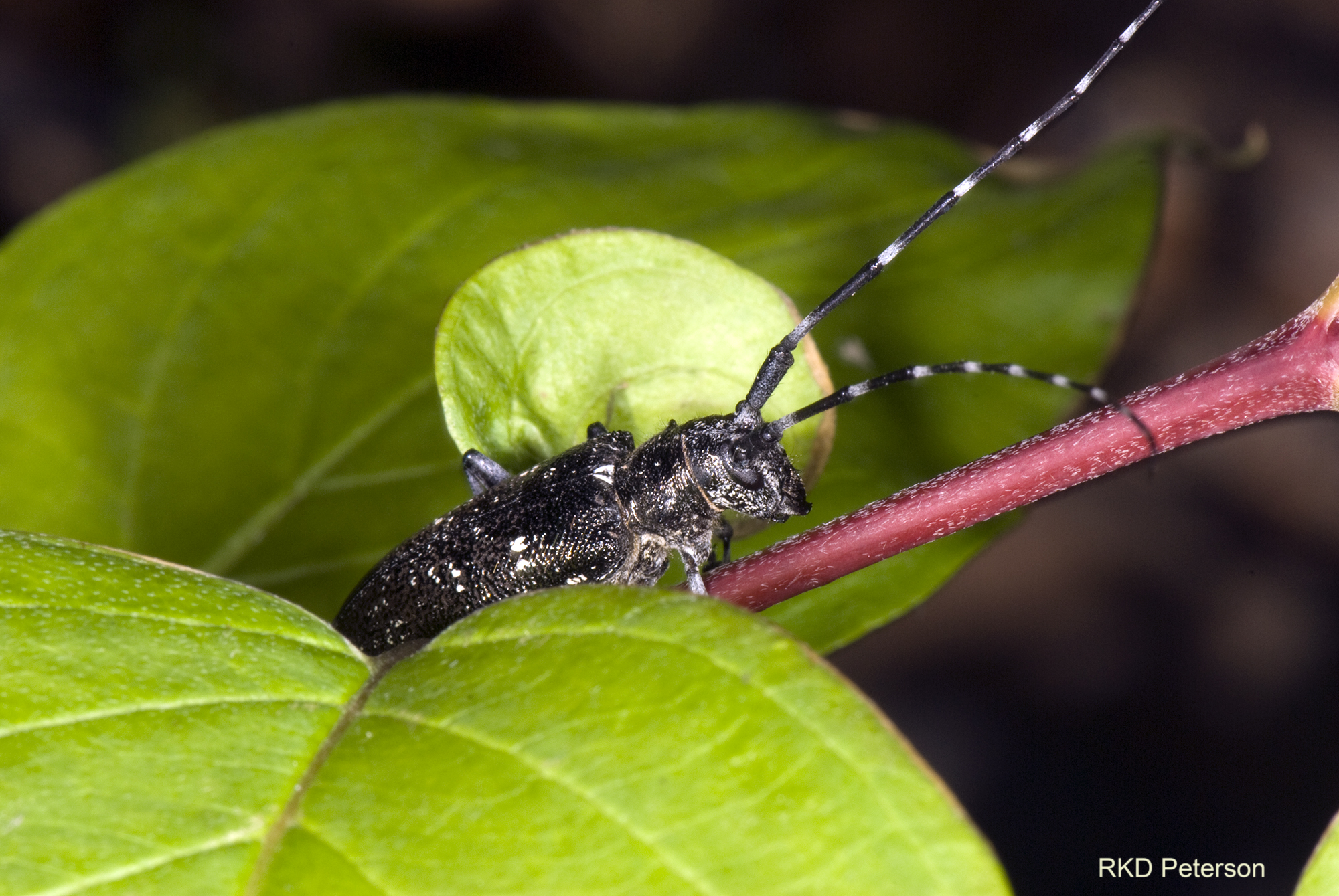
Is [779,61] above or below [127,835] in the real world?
above

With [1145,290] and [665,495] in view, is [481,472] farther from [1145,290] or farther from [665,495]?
[1145,290]

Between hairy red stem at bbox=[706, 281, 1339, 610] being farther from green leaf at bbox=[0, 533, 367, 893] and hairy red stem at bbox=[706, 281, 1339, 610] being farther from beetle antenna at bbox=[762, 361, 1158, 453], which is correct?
green leaf at bbox=[0, 533, 367, 893]

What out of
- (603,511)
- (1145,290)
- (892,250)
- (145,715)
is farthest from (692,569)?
(1145,290)

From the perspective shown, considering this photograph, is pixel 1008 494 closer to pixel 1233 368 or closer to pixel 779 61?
pixel 1233 368

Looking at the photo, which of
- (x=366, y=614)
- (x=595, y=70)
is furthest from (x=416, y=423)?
(x=595, y=70)

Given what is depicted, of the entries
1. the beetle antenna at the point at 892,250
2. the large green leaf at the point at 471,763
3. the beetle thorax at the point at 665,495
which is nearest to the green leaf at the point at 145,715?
the large green leaf at the point at 471,763

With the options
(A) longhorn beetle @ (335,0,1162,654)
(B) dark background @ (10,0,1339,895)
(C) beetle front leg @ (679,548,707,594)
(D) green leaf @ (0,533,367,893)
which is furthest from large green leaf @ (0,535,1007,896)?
(B) dark background @ (10,0,1339,895)

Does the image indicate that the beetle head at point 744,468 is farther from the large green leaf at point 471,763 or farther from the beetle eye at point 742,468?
the large green leaf at point 471,763
